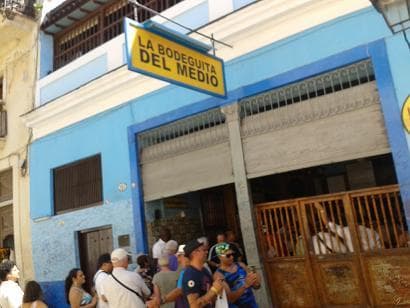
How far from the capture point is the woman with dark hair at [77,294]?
17.1 feet

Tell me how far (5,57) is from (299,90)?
8624 millimetres

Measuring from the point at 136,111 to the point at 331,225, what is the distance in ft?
13.9

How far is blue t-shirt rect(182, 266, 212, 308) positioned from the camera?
366 centimetres

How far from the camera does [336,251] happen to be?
587cm

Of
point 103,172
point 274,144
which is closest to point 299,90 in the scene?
point 274,144

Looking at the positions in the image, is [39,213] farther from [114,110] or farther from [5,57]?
[5,57]

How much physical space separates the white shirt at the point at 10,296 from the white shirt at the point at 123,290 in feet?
5.02

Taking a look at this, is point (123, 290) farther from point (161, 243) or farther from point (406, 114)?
point (406, 114)

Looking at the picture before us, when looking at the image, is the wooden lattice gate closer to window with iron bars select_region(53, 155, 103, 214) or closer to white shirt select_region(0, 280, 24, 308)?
Answer: white shirt select_region(0, 280, 24, 308)

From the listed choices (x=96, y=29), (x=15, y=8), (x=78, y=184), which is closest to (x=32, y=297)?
(x=78, y=184)

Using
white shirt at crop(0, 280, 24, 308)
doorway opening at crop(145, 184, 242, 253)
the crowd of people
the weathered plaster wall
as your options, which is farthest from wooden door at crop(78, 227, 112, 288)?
white shirt at crop(0, 280, 24, 308)

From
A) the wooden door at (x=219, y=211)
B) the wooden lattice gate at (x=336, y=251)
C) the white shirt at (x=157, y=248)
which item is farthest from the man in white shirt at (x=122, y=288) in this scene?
the wooden door at (x=219, y=211)

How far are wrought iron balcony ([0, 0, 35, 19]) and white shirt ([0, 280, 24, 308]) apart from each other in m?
7.08

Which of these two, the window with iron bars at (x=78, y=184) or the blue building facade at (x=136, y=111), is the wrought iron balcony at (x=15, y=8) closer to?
the blue building facade at (x=136, y=111)
